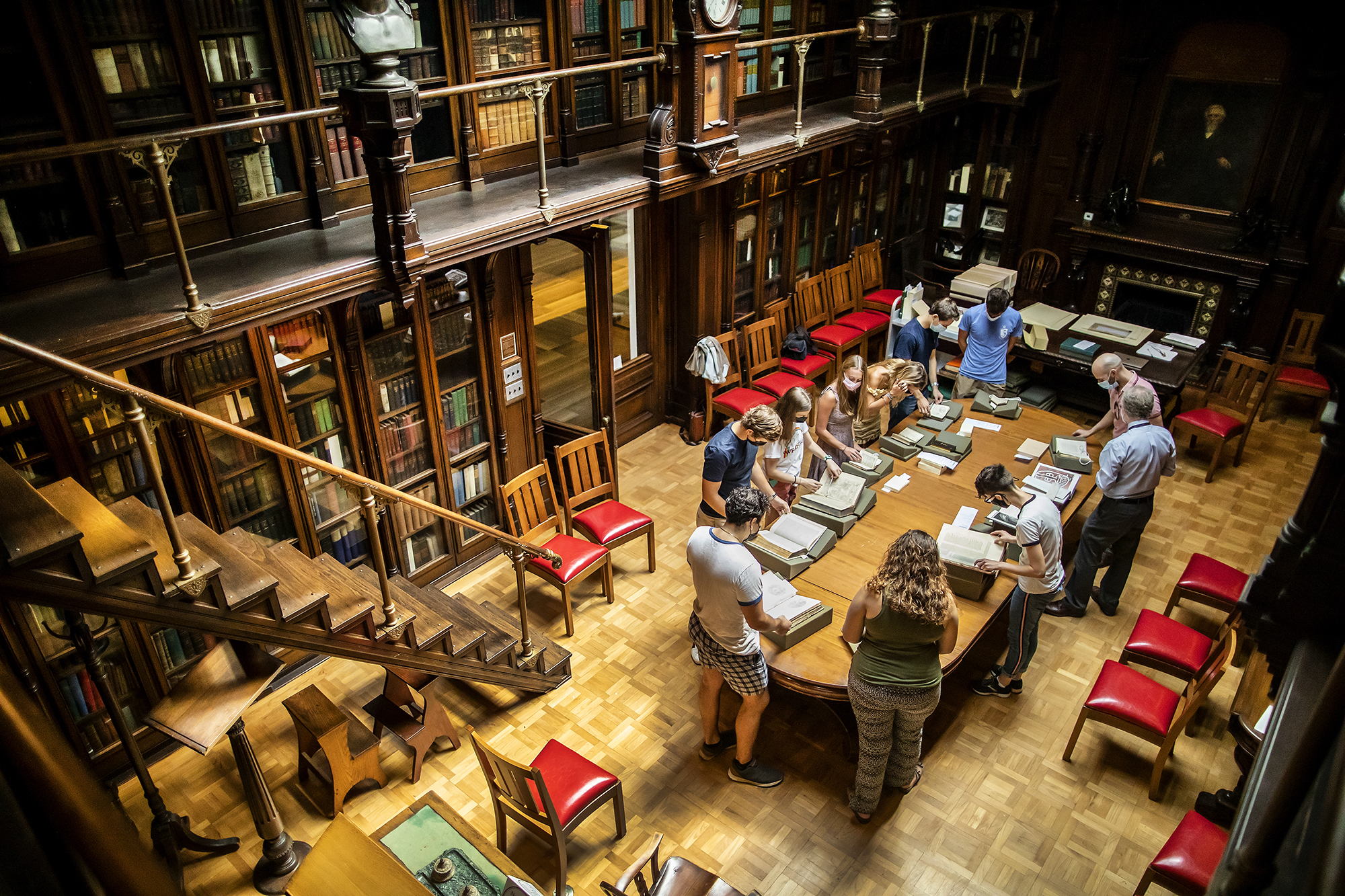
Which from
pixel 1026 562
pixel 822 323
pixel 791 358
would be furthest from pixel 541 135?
pixel 822 323

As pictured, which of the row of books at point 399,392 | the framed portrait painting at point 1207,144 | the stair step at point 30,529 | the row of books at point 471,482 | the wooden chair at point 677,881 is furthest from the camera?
the framed portrait painting at point 1207,144

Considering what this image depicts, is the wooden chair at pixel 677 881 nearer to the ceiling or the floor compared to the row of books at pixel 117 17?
nearer to the floor

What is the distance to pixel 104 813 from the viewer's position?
2.37 ft

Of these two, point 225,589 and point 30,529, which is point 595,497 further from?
point 30,529

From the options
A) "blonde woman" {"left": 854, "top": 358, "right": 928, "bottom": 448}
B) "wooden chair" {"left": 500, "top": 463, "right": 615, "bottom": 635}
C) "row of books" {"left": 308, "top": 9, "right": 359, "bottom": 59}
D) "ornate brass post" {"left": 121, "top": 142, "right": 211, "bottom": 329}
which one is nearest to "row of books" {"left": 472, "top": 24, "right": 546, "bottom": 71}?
"row of books" {"left": 308, "top": 9, "right": 359, "bottom": 59}

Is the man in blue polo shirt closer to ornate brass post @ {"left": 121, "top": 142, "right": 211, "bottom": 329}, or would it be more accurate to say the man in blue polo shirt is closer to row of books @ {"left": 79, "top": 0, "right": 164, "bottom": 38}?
ornate brass post @ {"left": 121, "top": 142, "right": 211, "bottom": 329}

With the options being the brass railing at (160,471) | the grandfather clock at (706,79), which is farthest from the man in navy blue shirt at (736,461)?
the grandfather clock at (706,79)

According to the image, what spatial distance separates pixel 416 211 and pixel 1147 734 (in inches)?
202

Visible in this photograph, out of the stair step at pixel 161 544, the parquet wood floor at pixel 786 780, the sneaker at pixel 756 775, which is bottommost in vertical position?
the parquet wood floor at pixel 786 780

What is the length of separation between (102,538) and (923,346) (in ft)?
18.7

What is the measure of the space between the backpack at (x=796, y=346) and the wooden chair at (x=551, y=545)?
327 cm

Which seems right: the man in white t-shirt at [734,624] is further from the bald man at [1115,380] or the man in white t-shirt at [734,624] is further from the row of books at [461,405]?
the bald man at [1115,380]

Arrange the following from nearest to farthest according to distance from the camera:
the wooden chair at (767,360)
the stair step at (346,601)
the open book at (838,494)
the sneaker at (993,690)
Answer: the stair step at (346,601) → the sneaker at (993,690) → the open book at (838,494) → the wooden chair at (767,360)

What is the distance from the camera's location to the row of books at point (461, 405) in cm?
612
